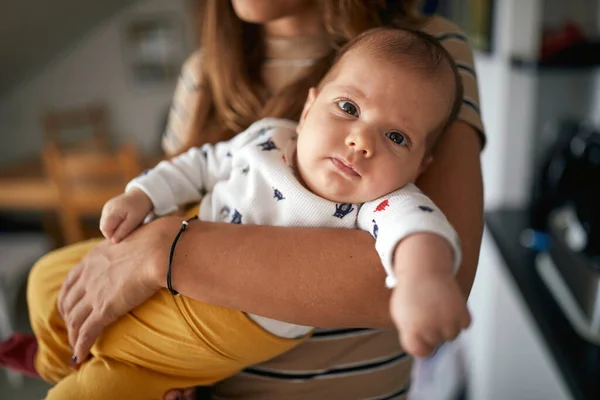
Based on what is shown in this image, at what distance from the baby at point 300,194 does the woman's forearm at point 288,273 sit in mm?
26

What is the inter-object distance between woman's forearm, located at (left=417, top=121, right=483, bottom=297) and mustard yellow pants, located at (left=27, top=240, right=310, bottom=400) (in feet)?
0.83

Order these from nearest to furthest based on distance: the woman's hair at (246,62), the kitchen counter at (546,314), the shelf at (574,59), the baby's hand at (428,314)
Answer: the baby's hand at (428,314) → the woman's hair at (246,62) → the kitchen counter at (546,314) → the shelf at (574,59)

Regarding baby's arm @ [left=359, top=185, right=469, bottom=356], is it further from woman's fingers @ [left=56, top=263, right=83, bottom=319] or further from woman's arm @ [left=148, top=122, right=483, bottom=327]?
woman's fingers @ [left=56, top=263, right=83, bottom=319]

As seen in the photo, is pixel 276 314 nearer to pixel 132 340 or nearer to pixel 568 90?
pixel 132 340

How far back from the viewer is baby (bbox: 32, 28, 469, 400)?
2.02 ft

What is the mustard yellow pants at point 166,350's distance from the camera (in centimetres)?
66

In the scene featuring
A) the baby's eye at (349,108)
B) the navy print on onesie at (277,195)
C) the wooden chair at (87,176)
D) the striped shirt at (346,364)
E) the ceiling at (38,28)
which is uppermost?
the baby's eye at (349,108)

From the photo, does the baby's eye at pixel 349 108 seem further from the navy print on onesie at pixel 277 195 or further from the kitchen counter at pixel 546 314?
the kitchen counter at pixel 546 314

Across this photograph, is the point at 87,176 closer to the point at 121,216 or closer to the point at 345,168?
the point at 121,216

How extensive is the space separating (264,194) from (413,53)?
258 mm

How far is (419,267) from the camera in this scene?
46cm

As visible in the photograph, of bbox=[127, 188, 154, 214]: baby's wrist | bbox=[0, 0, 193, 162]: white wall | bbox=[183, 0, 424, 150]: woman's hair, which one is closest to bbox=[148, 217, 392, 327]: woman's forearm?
bbox=[127, 188, 154, 214]: baby's wrist

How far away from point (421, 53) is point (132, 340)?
1.68 ft

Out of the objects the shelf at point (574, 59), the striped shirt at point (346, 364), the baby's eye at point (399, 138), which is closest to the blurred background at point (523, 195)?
the shelf at point (574, 59)
